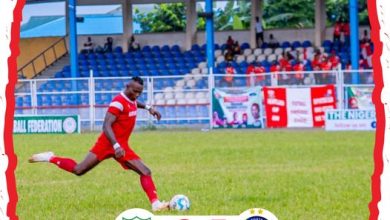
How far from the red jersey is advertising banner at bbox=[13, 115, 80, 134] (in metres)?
23.1

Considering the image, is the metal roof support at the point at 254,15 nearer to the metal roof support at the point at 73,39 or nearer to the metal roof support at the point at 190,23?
the metal roof support at the point at 190,23

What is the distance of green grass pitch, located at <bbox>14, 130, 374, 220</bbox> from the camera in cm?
1239

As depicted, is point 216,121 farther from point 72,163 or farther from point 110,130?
point 110,130

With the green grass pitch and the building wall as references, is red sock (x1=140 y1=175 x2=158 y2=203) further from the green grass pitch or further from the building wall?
the building wall

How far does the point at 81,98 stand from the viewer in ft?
125

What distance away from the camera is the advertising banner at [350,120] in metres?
33.2

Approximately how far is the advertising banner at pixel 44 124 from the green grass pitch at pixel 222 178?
5.16 m

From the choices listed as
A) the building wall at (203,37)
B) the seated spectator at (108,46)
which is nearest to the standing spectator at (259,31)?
the building wall at (203,37)

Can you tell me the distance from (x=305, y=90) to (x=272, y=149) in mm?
10619

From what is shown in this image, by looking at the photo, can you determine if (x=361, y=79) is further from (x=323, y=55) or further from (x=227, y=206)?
(x=227, y=206)

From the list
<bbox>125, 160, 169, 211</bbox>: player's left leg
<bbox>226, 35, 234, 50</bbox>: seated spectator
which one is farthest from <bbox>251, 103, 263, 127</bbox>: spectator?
<bbox>125, 160, 169, 211</bbox>: player's left leg

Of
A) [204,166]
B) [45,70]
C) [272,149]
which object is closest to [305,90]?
[272,149]

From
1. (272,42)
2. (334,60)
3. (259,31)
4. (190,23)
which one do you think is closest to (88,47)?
(190,23)

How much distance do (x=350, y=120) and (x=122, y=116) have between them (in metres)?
21.8
